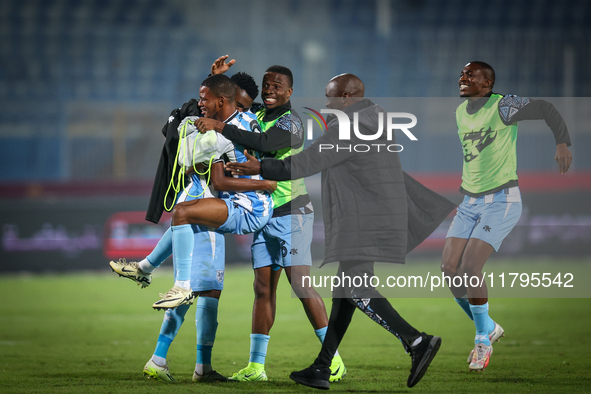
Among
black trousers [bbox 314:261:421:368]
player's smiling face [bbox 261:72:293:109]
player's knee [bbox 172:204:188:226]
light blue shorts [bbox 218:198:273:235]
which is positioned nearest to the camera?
black trousers [bbox 314:261:421:368]

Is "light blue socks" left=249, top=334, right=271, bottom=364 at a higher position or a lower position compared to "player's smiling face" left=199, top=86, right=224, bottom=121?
lower

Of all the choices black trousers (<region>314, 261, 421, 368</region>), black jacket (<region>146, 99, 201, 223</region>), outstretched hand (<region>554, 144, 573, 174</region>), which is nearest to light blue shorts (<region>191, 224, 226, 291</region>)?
black jacket (<region>146, 99, 201, 223</region>)

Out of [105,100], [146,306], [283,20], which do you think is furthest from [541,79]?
[146,306]

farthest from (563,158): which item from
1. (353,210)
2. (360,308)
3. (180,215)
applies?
(180,215)

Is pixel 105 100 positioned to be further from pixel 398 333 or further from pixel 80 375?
pixel 398 333

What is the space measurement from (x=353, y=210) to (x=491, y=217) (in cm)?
132

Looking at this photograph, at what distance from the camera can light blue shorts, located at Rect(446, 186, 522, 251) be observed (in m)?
4.70

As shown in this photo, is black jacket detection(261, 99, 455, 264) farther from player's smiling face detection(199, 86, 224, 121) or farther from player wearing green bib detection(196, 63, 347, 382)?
player's smiling face detection(199, 86, 224, 121)

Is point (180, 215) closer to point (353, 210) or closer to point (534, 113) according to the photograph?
point (353, 210)

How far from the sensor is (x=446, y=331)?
6996mm

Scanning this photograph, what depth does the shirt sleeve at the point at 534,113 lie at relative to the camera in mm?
4453

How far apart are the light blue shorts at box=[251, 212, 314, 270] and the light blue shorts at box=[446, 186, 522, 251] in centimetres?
118

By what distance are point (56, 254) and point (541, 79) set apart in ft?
39.2

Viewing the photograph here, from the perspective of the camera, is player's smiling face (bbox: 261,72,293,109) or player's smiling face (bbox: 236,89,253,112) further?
player's smiling face (bbox: 236,89,253,112)
